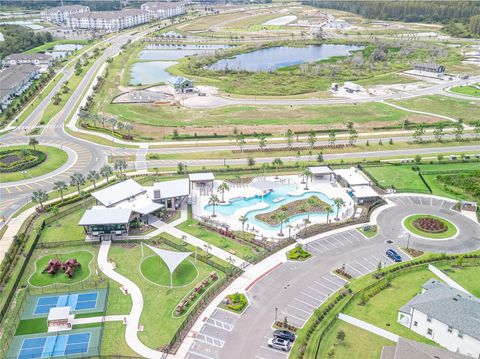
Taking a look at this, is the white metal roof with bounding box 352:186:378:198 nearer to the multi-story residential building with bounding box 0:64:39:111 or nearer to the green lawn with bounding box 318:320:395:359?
the green lawn with bounding box 318:320:395:359

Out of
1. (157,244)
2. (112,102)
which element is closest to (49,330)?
(157,244)

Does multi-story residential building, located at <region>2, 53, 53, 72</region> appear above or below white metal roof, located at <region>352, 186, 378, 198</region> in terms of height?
above

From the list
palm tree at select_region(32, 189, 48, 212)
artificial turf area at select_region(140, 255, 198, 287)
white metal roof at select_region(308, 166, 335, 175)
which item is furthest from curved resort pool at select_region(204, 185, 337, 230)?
palm tree at select_region(32, 189, 48, 212)

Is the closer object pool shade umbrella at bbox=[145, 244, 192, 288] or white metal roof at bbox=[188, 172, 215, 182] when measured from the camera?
pool shade umbrella at bbox=[145, 244, 192, 288]

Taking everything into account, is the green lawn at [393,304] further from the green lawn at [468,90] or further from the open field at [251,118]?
the green lawn at [468,90]

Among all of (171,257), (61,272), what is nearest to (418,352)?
(171,257)

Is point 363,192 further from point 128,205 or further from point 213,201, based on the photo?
point 128,205

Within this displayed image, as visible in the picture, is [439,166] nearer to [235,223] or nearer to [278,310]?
[235,223]
